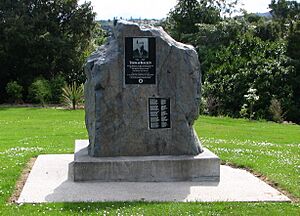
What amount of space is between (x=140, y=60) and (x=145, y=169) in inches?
78.8

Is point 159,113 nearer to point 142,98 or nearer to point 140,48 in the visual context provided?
point 142,98

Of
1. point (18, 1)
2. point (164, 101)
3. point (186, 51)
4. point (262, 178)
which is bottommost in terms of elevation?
point (262, 178)

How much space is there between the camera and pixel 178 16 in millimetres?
41750

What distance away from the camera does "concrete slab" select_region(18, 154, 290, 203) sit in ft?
26.5

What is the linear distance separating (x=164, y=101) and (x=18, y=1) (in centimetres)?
2513

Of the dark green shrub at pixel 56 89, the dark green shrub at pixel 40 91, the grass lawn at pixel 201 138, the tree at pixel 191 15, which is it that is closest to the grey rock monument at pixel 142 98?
the grass lawn at pixel 201 138

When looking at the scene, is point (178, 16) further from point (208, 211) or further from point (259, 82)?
point (208, 211)

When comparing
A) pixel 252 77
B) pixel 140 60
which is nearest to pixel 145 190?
pixel 140 60

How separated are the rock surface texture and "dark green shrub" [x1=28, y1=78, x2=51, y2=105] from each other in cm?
2026

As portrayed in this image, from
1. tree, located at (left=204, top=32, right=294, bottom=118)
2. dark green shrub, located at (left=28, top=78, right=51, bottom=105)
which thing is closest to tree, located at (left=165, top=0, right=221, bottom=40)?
tree, located at (left=204, top=32, right=294, bottom=118)

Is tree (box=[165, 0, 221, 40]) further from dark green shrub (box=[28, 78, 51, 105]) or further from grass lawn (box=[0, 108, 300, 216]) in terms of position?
grass lawn (box=[0, 108, 300, 216])

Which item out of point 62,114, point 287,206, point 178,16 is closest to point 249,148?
point 287,206

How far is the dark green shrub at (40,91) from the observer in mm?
29602

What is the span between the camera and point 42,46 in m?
32.2
